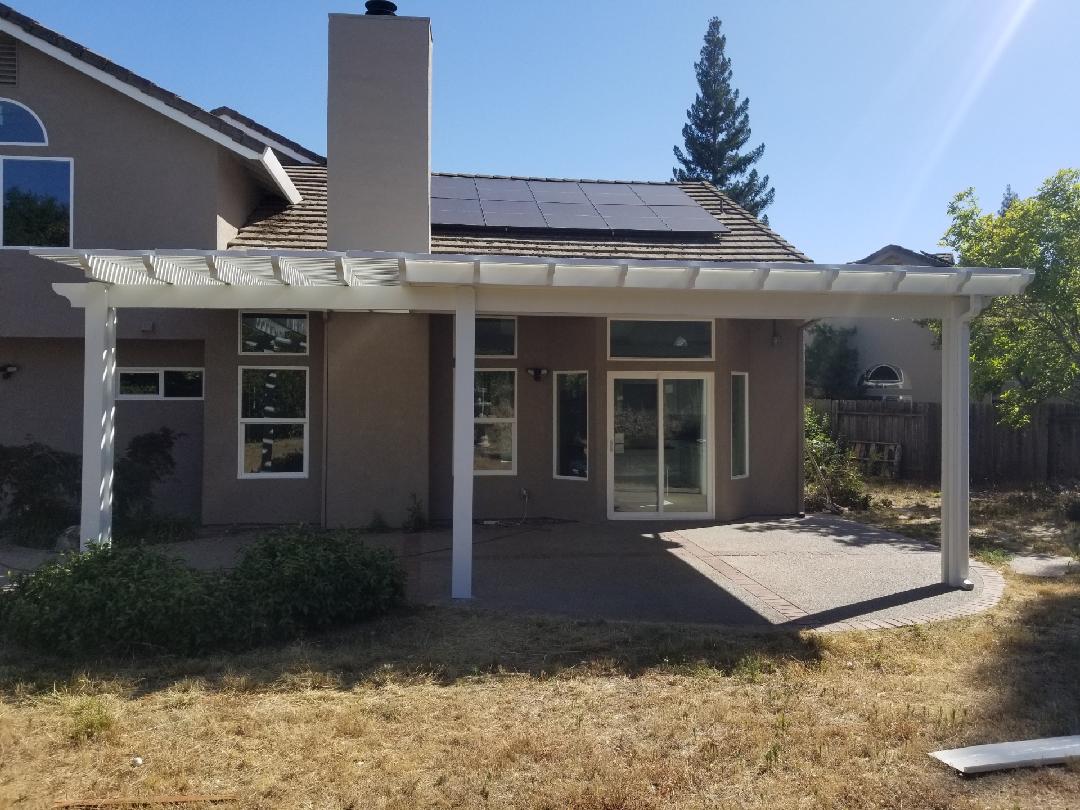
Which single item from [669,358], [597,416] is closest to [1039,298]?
[669,358]

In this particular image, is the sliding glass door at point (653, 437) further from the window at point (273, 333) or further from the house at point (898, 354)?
the house at point (898, 354)

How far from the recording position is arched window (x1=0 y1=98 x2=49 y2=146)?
11.2m

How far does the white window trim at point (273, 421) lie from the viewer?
1167 centimetres

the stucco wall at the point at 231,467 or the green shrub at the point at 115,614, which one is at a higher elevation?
the stucco wall at the point at 231,467

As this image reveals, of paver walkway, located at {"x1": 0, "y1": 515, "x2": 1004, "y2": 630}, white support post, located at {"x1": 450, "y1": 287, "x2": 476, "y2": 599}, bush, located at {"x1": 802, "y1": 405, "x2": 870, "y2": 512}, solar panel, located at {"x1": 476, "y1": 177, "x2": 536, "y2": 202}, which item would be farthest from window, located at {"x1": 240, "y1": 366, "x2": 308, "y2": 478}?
bush, located at {"x1": 802, "y1": 405, "x2": 870, "y2": 512}

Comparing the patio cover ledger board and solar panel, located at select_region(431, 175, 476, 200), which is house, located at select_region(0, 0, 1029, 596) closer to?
solar panel, located at select_region(431, 175, 476, 200)

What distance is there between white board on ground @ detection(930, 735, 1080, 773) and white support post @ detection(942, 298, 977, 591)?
12.9 feet

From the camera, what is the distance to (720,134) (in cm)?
3769

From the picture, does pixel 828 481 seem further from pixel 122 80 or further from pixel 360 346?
pixel 122 80

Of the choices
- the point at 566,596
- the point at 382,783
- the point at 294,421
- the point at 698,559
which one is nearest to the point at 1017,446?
the point at 698,559

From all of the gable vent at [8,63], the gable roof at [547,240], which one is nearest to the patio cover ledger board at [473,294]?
the gable roof at [547,240]

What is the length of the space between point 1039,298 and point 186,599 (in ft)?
42.5

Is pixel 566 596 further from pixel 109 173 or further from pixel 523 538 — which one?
pixel 109 173

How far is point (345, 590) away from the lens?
692 centimetres
